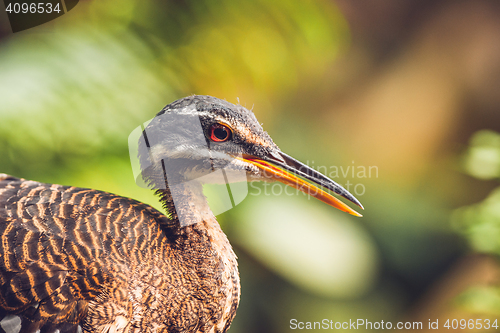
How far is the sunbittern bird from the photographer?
133 centimetres

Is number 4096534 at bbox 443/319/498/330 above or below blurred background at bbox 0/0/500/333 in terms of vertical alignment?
below

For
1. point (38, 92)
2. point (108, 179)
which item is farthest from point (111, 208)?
point (38, 92)

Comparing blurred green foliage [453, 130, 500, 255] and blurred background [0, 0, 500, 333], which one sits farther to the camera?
blurred background [0, 0, 500, 333]

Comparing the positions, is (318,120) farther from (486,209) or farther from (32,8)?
(32,8)

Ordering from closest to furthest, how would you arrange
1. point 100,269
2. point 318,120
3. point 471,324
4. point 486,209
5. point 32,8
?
1. point 100,269
2. point 486,209
3. point 32,8
4. point 471,324
5. point 318,120

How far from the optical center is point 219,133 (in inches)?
62.5

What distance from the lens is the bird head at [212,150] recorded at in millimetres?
1552

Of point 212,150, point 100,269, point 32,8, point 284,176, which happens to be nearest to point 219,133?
point 212,150

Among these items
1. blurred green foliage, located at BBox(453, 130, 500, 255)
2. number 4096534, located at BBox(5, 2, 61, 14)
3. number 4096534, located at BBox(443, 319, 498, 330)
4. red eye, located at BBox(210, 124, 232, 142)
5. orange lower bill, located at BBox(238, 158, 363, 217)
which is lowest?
number 4096534, located at BBox(443, 319, 498, 330)

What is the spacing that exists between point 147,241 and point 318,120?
3.07 metres

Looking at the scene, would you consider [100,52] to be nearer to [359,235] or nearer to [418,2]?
[359,235]

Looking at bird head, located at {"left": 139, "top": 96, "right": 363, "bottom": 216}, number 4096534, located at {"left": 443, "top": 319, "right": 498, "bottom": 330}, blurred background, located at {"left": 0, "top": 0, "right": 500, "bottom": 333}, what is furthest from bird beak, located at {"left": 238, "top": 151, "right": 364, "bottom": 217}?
number 4096534, located at {"left": 443, "top": 319, "right": 498, "bottom": 330}

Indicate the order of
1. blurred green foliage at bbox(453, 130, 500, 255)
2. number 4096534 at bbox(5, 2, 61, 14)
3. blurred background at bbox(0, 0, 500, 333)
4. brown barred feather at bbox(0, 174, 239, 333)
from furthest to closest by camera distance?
number 4096534 at bbox(5, 2, 61, 14) < blurred background at bbox(0, 0, 500, 333) < blurred green foliage at bbox(453, 130, 500, 255) < brown barred feather at bbox(0, 174, 239, 333)

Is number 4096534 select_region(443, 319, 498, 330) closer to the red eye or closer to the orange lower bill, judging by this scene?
the orange lower bill
